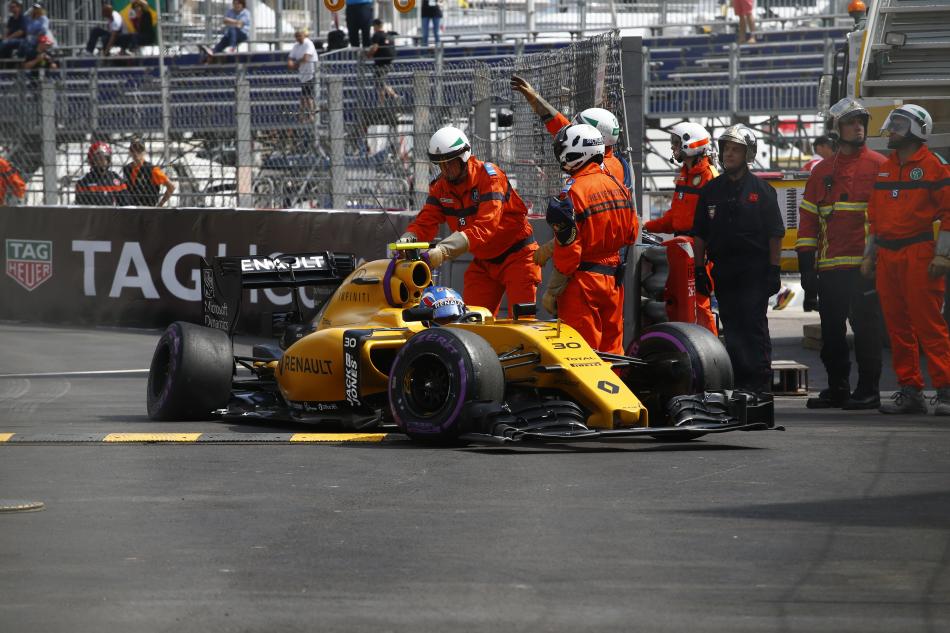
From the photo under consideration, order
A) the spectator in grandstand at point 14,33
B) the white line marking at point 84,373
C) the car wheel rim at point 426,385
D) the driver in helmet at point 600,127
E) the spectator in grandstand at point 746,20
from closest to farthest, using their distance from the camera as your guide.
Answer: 1. the car wheel rim at point 426,385
2. the driver in helmet at point 600,127
3. the white line marking at point 84,373
4. the spectator in grandstand at point 746,20
5. the spectator in grandstand at point 14,33

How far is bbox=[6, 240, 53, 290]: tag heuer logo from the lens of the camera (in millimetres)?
18109

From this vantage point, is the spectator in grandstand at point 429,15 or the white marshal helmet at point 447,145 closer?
the white marshal helmet at point 447,145

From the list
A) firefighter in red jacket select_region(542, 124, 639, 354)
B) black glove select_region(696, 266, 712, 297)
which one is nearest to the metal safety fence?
black glove select_region(696, 266, 712, 297)

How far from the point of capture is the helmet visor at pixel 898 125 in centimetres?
1030

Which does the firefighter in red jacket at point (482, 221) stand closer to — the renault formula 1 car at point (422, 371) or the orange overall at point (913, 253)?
the renault formula 1 car at point (422, 371)

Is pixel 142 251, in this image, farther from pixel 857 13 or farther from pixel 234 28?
pixel 857 13

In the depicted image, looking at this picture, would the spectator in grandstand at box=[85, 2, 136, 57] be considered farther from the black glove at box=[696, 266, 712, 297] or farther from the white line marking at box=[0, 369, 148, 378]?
the black glove at box=[696, 266, 712, 297]

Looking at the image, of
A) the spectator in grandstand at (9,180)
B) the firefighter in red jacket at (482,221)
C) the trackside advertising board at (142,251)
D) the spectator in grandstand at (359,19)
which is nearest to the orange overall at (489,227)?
the firefighter in red jacket at (482,221)

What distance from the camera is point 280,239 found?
1616 cm

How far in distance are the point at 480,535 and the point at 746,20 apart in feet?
57.4

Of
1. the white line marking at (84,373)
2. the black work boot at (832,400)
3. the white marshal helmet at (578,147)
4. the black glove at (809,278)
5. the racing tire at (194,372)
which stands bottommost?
the white line marking at (84,373)

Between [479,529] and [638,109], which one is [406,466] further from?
[638,109]

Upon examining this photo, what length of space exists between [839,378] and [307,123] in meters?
6.94

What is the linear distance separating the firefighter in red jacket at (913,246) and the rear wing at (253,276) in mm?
3442
